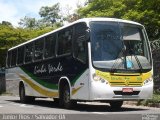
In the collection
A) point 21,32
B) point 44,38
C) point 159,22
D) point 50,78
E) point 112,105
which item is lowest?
point 112,105

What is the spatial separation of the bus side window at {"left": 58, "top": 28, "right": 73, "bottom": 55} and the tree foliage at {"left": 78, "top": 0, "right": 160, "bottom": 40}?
1244 centimetres

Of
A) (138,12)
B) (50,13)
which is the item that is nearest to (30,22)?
(50,13)

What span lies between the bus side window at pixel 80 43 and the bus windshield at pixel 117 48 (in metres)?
0.43

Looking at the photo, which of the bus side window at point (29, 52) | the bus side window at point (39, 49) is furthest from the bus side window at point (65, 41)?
the bus side window at point (29, 52)

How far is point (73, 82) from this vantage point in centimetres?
1588

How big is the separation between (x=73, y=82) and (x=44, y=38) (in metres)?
4.25

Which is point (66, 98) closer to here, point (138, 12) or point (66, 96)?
point (66, 96)

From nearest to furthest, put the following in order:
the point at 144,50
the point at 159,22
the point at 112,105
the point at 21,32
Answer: the point at 144,50 < the point at 112,105 < the point at 159,22 < the point at 21,32

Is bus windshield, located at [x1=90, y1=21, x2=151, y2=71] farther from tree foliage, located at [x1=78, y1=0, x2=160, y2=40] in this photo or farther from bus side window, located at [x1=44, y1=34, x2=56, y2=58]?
tree foliage, located at [x1=78, y1=0, x2=160, y2=40]

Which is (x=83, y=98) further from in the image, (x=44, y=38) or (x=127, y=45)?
(x=44, y=38)

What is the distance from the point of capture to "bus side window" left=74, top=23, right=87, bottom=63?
1502cm

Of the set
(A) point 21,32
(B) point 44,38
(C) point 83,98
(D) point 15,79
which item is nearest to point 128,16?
(D) point 15,79

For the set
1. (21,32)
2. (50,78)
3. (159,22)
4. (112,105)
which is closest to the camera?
(112,105)

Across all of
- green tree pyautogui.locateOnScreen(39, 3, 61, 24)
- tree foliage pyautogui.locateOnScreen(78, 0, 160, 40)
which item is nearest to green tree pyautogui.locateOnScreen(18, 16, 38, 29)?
green tree pyautogui.locateOnScreen(39, 3, 61, 24)
